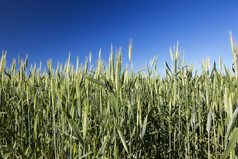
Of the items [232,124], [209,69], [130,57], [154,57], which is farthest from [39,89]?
[209,69]

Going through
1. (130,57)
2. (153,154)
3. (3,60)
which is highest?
(3,60)

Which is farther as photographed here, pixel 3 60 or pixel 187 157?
pixel 3 60

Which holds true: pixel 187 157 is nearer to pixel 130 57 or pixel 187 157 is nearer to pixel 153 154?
pixel 153 154

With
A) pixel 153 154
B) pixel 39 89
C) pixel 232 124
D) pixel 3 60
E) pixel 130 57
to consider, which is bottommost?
pixel 153 154

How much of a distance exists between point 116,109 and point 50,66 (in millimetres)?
711

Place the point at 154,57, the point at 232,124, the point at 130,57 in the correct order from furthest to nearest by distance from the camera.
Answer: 1. the point at 154,57
2. the point at 130,57
3. the point at 232,124

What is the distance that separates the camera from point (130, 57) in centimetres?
93

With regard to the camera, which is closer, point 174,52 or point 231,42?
point 231,42

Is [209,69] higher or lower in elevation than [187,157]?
higher

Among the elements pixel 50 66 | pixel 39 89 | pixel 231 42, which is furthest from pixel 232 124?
pixel 39 89

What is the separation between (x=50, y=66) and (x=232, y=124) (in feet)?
3.49

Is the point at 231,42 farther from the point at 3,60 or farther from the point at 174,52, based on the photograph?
the point at 3,60

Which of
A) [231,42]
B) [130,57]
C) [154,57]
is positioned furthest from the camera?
[154,57]

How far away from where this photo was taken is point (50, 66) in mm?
1118
